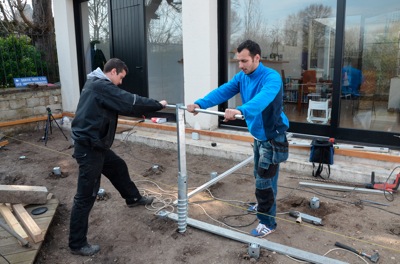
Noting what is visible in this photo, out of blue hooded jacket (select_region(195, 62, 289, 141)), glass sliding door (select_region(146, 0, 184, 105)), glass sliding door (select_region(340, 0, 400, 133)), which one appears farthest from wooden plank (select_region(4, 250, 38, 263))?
glass sliding door (select_region(146, 0, 184, 105))

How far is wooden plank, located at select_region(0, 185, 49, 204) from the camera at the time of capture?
12.4 feet

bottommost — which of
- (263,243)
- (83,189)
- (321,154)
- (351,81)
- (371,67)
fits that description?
(263,243)

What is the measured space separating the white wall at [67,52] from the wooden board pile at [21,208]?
568 cm

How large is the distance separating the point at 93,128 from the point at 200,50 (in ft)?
12.2

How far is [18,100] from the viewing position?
8492 mm

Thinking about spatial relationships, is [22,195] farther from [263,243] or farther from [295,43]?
[295,43]

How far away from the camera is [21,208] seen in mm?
3764

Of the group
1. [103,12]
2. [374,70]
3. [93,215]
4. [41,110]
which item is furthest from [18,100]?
[374,70]

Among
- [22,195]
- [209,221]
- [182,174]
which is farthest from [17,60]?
[209,221]

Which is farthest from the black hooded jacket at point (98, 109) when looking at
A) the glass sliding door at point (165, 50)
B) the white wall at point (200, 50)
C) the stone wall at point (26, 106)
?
the stone wall at point (26, 106)

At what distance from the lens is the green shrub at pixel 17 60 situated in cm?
873

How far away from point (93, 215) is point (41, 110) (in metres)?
6.05

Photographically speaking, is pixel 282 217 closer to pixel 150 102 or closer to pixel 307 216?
pixel 307 216

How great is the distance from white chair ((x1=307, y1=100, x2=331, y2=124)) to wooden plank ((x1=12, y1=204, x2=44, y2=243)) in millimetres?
4607
